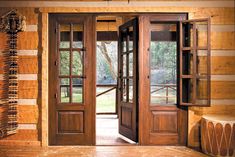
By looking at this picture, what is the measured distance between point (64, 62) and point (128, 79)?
4.10 ft

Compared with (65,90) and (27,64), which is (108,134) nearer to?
(65,90)

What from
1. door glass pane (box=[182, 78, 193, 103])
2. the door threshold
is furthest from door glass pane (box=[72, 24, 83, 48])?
the door threshold

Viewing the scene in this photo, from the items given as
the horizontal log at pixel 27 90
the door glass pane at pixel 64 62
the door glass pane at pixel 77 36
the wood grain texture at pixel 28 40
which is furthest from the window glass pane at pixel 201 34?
the horizontal log at pixel 27 90

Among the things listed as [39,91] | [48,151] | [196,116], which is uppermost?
[39,91]

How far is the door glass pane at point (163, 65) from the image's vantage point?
4176 mm

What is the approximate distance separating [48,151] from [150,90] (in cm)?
201

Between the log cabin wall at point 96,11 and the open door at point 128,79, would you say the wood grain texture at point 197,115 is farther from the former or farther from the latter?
the open door at point 128,79

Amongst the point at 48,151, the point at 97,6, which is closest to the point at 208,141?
the point at 48,151

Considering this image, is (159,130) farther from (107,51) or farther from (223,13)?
(107,51)

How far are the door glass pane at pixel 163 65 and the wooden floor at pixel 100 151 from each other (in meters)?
0.82

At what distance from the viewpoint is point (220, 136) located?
3.49 meters

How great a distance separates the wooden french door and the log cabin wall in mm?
147

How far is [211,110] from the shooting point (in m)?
4.05

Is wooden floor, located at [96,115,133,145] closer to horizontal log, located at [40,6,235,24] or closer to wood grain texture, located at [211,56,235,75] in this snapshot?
wood grain texture, located at [211,56,235,75]
